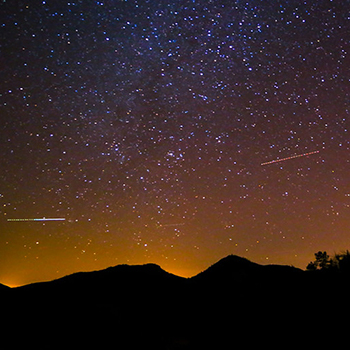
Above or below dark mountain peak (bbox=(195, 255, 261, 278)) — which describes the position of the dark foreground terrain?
below

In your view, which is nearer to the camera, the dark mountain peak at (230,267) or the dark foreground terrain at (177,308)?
the dark foreground terrain at (177,308)

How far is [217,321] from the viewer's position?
1295cm

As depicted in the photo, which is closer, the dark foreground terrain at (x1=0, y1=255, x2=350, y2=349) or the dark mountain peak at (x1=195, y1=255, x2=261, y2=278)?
the dark foreground terrain at (x1=0, y1=255, x2=350, y2=349)

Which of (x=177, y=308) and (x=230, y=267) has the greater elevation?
(x=230, y=267)

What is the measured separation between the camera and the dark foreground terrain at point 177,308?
33.3ft

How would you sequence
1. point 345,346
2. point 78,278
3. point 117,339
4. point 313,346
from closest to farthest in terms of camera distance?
point 345,346 < point 313,346 < point 117,339 < point 78,278

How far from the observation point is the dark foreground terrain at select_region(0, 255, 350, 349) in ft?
33.3

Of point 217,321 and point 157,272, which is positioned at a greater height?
point 157,272

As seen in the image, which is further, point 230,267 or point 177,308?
point 230,267

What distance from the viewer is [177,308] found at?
16297mm

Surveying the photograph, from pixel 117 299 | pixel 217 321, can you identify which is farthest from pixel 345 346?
pixel 117 299

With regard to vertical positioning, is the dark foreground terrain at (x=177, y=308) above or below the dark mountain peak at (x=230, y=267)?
below

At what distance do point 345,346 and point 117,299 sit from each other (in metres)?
12.8

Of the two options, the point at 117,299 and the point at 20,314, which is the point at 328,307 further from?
the point at 20,314
